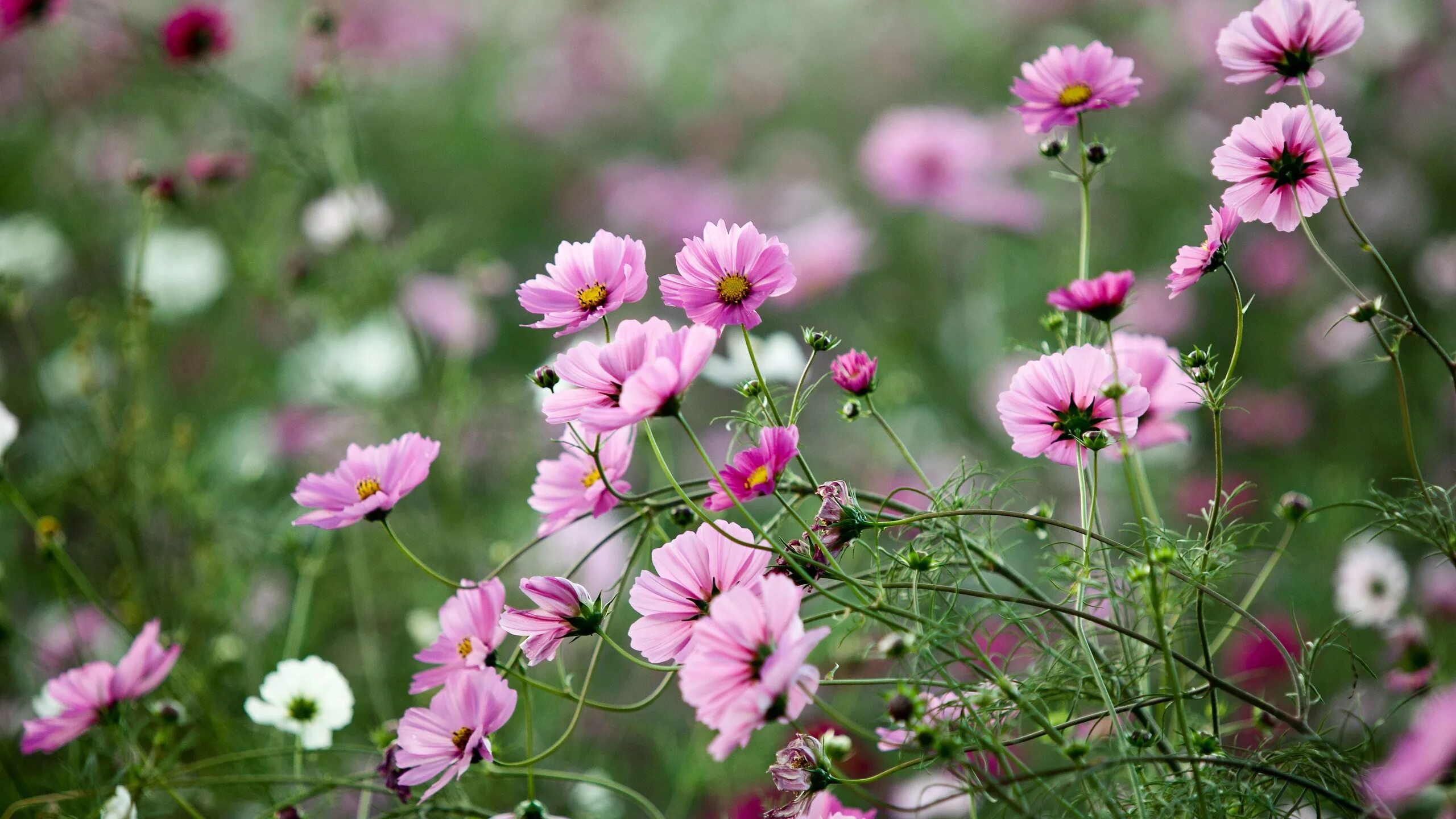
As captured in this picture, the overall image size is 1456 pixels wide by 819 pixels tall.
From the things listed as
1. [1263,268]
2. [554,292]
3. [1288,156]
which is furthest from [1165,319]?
[554,292]

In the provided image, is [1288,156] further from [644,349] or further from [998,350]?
[998,350]

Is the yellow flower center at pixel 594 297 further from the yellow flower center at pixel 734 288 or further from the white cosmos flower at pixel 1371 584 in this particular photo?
the white cosmos flower at pixel 1371 584

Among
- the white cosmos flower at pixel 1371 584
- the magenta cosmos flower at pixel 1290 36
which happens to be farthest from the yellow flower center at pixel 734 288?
the white cosmos flower at pixel 1371 584

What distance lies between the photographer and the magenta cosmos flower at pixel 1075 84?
0.43 m

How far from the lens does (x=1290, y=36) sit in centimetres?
41

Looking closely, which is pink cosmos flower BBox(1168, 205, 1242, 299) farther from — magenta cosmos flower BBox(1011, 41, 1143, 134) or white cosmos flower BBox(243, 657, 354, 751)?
white cosmos flower BBox(243, 657, 354, 751)

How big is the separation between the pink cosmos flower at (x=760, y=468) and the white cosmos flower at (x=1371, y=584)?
1.51 ft

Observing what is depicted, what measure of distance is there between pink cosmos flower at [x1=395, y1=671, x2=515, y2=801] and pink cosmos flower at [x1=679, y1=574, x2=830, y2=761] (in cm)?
10

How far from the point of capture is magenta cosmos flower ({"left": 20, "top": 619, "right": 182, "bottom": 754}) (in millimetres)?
490

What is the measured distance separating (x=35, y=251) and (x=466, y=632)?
1.29 metres

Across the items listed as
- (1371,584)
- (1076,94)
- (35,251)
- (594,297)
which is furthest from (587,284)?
(35,251)

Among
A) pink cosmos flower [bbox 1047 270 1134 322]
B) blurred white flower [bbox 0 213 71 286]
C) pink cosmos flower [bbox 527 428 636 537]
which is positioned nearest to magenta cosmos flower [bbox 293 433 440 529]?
pink cosmos flower [bbox 527 428 636 537]

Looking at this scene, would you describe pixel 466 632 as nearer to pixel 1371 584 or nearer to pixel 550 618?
pixel 550 618

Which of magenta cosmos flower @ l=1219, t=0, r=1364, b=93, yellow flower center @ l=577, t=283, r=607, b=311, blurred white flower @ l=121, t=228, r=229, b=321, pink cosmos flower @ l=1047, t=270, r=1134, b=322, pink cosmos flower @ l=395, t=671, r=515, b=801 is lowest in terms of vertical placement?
pink cosmos flower @ l=395, t=671, r=515, b=801
